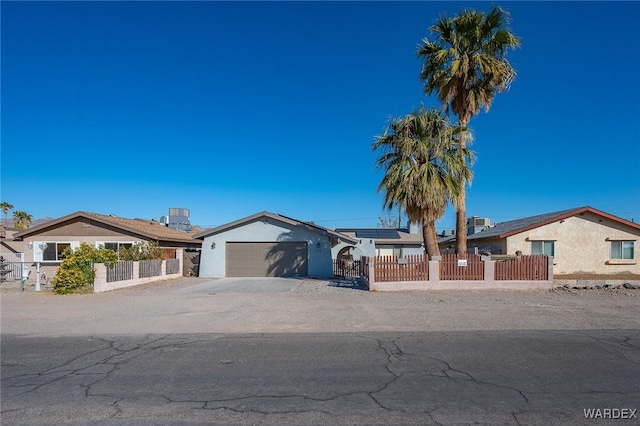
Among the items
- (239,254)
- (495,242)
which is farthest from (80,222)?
(495,242)

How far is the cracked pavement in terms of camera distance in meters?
4.57

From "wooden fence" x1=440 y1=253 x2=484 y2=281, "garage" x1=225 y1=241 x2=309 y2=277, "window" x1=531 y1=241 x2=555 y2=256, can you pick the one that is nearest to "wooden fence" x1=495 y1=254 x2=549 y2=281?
"wooden fence" x1=440 y1=253 x2=484 y2=281

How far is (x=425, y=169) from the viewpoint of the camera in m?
17.4

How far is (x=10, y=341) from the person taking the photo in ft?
26.9

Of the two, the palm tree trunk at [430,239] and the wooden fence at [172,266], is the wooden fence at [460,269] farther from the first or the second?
the wooden fence at [172,266]

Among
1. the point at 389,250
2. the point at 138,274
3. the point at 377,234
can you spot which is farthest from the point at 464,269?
the point at 377,234

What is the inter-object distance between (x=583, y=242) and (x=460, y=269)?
1158cm

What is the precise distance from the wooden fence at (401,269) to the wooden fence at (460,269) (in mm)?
681

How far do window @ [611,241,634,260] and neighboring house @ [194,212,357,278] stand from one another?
47.2ft

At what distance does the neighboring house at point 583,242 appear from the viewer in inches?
930

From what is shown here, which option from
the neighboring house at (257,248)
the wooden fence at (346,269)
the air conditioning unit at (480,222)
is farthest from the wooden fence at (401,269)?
the air conditioning unit at (480,222)

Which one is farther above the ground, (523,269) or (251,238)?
(251,238)

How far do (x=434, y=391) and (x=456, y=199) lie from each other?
13476 millimetres

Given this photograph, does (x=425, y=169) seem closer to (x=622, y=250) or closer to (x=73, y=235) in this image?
(x=622, y=250)
